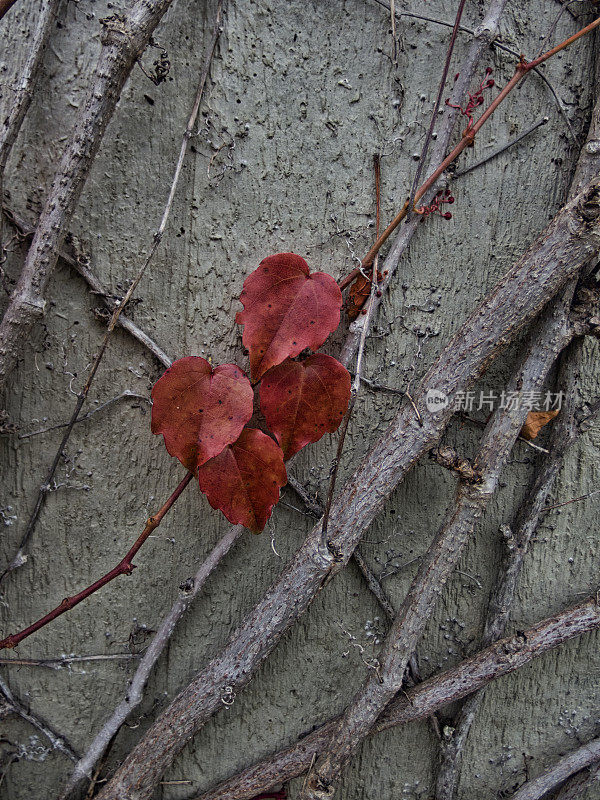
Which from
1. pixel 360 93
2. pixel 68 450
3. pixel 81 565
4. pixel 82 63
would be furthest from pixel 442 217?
pixel 81 565

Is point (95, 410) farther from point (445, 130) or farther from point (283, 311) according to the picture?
point (445, 130)

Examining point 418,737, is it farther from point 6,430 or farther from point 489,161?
point 489,161

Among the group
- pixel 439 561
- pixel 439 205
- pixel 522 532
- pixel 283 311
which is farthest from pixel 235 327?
pixel 522 532

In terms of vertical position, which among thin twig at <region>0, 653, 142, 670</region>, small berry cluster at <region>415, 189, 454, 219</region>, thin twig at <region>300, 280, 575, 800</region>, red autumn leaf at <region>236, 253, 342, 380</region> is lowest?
thin twig at <region>0, 653, 142, 670</region>

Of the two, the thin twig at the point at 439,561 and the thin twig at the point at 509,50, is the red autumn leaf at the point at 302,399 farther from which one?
the thin twig at the point at 509,50

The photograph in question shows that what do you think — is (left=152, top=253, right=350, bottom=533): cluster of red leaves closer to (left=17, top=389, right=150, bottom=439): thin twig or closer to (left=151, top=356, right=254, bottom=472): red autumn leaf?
(left=151, top=356, right=254, bottom=472): red autumn leaf

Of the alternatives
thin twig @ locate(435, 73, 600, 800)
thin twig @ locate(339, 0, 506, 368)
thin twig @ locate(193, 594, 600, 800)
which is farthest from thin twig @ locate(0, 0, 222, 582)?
thin twig @ locate(435, 73, 600, 800)

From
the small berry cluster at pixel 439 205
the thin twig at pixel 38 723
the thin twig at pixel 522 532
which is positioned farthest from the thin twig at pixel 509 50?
the thin twig at pixel 38 723
